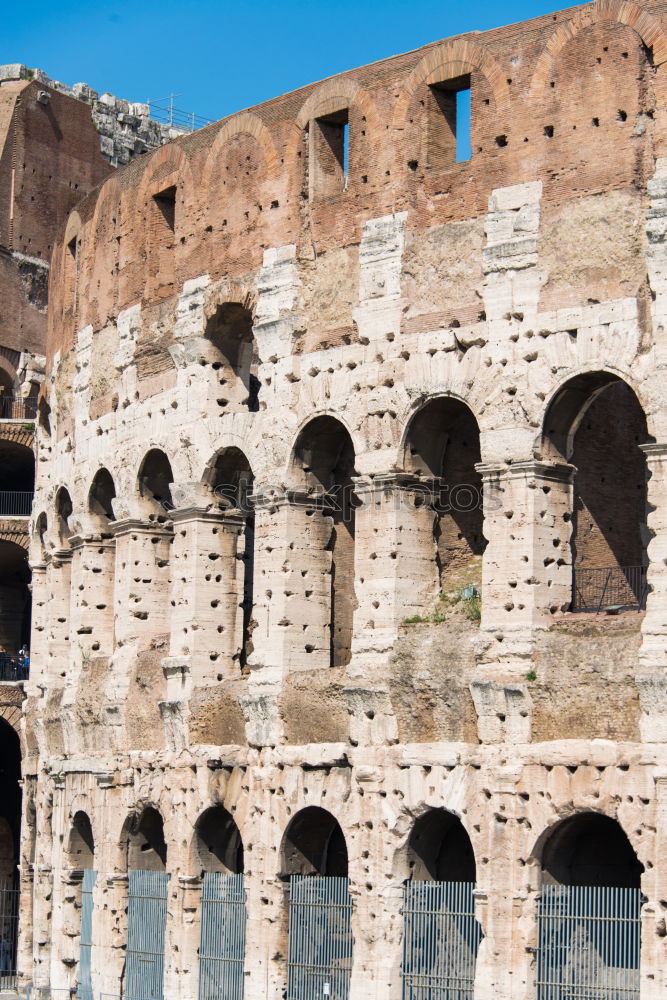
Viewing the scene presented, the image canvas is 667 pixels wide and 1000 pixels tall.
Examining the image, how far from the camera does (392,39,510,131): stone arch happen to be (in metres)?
22.8

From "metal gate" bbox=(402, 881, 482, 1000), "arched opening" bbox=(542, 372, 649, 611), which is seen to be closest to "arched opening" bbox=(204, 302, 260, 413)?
"arched opening" bbox=(542, 372, 649, 611)

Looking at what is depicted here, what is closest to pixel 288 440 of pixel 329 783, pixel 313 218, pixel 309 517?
pixel 309 517

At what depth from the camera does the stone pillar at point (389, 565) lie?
23172 mm

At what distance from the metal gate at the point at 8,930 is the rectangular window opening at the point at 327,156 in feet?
47.5

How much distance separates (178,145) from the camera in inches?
1090

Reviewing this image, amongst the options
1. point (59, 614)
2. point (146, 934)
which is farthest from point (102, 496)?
point (146, 934)

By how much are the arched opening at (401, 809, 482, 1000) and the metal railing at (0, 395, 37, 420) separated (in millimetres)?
16429

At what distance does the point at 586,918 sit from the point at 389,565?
4.89m

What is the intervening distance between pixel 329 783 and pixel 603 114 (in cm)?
837

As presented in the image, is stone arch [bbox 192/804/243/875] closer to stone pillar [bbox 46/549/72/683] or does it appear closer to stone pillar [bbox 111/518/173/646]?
stone pillar [bbox 111/518/173/646]

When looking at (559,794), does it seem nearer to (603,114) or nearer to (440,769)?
(440,769)

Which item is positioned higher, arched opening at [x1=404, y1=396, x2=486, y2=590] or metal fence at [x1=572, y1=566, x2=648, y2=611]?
arched opening at [x1=404, y1=396, x2=486, y2=590]

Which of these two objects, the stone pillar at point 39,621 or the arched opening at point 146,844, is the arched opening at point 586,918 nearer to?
the arched opening at point 146,844

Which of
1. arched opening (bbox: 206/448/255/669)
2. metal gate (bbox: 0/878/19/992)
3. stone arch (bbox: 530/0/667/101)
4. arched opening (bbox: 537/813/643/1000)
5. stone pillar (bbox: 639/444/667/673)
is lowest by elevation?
metal gate (bbox: 0/878/19/992)
